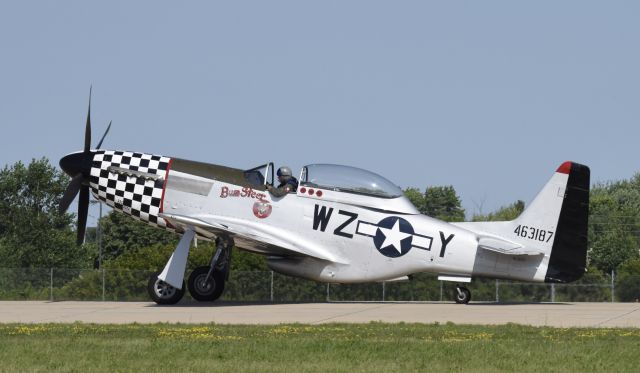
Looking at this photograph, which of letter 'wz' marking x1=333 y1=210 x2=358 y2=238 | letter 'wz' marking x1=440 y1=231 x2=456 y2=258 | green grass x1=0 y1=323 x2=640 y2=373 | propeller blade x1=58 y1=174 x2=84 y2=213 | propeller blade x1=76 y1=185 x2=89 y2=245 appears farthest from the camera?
propeller blade x1=76 y1=185 x2=89 y2=245

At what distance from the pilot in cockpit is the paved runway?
2.20 m

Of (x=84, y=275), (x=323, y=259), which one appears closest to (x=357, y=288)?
(x=84, y=275)

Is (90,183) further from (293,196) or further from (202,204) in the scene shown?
(293,196)

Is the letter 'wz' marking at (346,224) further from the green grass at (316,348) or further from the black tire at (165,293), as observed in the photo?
the green grass at (316,348)

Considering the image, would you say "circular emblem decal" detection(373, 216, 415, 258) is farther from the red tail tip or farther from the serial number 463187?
the red tail tip

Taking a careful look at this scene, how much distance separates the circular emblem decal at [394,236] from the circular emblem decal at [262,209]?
215cm

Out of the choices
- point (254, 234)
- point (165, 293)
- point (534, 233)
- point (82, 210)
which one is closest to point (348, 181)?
point (254, 234)

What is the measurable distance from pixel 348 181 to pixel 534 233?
144 inches

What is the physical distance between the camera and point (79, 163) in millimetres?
23109

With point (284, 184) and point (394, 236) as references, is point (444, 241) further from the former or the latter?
point (284, 184)

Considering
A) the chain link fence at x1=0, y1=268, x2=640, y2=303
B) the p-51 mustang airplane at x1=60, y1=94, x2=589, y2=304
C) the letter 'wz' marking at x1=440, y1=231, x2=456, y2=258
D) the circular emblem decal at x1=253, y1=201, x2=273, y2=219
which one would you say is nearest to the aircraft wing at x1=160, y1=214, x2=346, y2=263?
the p-51 mustang airplane at x1=60, y1=94, x2=589, y2=304

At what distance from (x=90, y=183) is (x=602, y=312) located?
33.7ft

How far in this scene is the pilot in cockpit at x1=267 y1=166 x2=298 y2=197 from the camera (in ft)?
73.0

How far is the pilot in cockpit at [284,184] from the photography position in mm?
22250
